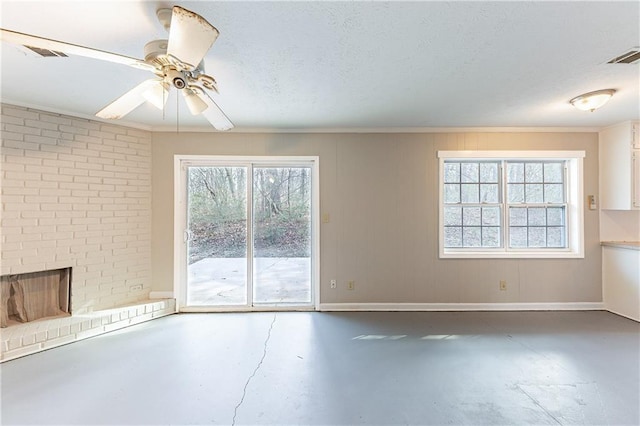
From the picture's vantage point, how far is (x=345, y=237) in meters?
3.74

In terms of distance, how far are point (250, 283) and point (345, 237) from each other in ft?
4.60

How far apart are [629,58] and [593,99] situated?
2.22 ft

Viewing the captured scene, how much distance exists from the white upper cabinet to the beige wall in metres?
0.12

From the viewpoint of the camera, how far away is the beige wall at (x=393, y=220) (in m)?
3.70

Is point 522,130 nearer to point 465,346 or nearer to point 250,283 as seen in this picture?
point 465,346

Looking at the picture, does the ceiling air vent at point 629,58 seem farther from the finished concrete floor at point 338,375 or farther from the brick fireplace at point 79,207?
the brick fireplace at point 79,207

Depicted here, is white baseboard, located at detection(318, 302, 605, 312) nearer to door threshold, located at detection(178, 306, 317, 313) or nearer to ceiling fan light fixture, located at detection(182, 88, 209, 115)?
door threshold, located at detection(178, 306, 317, 313)

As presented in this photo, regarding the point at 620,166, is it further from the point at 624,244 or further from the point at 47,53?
the point at 47,53

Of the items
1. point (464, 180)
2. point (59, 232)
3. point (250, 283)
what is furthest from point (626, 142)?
point (59, 232)

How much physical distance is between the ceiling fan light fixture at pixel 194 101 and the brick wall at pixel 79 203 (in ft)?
7.04

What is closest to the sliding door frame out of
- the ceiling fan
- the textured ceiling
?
the textured ceiling

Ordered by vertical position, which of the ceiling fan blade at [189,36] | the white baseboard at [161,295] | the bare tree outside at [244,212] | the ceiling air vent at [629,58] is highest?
the ceiling air vent at [629,58]

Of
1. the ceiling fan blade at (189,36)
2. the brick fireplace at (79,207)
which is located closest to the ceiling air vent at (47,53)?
the ceiling fan blade at (189,36)

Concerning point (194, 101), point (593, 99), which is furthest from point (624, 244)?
point (194, 101)
